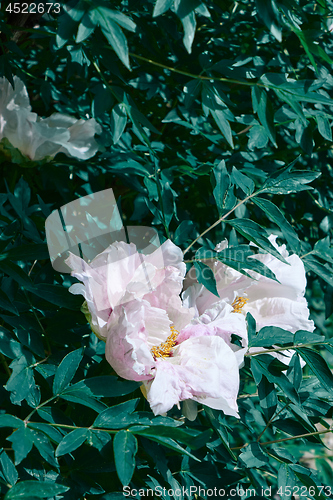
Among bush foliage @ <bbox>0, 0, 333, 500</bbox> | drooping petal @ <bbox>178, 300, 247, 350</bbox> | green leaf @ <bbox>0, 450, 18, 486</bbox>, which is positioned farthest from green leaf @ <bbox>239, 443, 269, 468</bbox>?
green leaf @ <bbox>0, 450, 18, 486</bbox>

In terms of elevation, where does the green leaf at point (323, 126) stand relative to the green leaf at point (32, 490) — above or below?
above

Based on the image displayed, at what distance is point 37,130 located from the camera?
563 millimetres

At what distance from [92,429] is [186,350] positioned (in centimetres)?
11

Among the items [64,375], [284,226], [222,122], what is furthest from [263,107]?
[64,375]

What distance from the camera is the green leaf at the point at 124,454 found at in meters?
0.33

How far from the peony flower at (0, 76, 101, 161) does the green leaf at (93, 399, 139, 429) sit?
33 cm

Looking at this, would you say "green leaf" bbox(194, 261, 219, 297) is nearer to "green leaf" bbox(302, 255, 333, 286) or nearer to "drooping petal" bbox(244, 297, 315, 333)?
→ "drooping petal" bbox(244, 297, 315, 333)

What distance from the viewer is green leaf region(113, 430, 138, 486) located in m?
0.33

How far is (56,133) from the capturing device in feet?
1.87

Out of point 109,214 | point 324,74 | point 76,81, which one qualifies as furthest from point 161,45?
point 109,214

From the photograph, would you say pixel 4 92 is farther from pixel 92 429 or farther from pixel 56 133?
pixel 92 429

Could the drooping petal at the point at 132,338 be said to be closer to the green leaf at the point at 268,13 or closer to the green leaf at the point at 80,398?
the green leaf at the point at 80,398

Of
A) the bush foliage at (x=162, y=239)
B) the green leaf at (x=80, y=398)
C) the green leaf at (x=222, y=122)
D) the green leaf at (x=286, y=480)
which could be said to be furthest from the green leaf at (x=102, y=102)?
the green leaf at (x=286, y=480)

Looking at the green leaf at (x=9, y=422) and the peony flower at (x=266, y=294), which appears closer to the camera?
the green leaf at (x=9, y=422)
